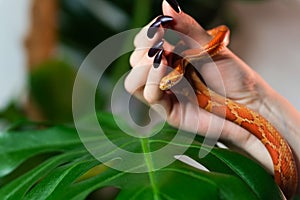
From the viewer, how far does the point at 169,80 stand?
629mm

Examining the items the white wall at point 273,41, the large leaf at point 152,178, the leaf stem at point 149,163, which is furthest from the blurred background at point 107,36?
the leaf stem at point 149,163

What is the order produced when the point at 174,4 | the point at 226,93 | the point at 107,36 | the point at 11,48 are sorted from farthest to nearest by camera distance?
the point at 11,48 < the point at 107,36 < the point at 226,93 < the point at 174,4

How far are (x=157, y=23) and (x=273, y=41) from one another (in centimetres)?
122

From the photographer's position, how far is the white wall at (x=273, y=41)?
68.3 inches

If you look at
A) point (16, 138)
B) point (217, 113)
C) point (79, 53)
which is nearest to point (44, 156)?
point (16, 138)

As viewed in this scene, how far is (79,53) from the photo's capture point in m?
1.87

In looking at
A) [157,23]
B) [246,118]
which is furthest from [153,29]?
[246,118]

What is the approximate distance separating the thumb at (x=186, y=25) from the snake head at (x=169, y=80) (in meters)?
0.08

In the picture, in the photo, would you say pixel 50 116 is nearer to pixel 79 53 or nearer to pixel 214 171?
pixel 79 53

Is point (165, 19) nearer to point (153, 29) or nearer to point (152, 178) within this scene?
point (153, 29)

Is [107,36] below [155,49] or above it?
below

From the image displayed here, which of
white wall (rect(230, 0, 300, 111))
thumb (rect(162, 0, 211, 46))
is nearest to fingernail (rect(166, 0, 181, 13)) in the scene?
thumb (rect(162, 0, 211, 46))

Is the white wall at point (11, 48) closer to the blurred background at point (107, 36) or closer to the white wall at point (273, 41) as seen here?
the blurred background at point (107, 36)

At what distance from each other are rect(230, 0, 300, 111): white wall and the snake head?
1151 millimetres
